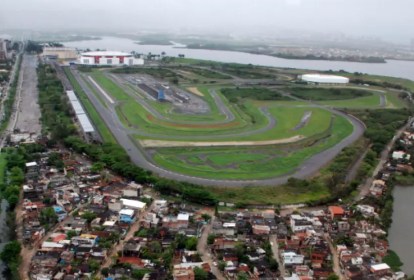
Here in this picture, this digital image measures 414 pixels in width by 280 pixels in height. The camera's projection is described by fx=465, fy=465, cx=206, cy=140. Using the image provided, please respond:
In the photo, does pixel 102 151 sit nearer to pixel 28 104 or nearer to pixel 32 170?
pixel 32 170

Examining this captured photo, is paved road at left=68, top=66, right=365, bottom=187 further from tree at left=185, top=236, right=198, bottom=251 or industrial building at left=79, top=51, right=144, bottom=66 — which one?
industrial building at left=79, top=51, right=144, bottom=66

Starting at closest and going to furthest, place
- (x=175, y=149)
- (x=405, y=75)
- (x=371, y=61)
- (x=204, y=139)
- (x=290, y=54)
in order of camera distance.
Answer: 1. (x=175, y=149)
2. (x=204, y=139)
3. (x=405, y=75)
4. (x=371, y=61)
5. (x=290, y=54)

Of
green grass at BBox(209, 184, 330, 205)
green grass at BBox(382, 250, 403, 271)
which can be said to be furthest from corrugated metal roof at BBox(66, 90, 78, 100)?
green grass at BBox(382, 250, 403, 271)

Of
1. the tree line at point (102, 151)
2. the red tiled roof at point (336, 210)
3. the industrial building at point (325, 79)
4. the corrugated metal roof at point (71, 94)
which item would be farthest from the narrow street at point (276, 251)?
the industrial building at point (325, 79)

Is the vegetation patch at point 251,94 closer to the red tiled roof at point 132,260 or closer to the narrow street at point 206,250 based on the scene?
the narrow street at point 206,250

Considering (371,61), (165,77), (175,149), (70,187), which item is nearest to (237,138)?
(175,149)

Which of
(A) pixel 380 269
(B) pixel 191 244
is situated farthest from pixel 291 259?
(B) pixel 191 244

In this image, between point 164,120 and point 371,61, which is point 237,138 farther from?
point 371,61
